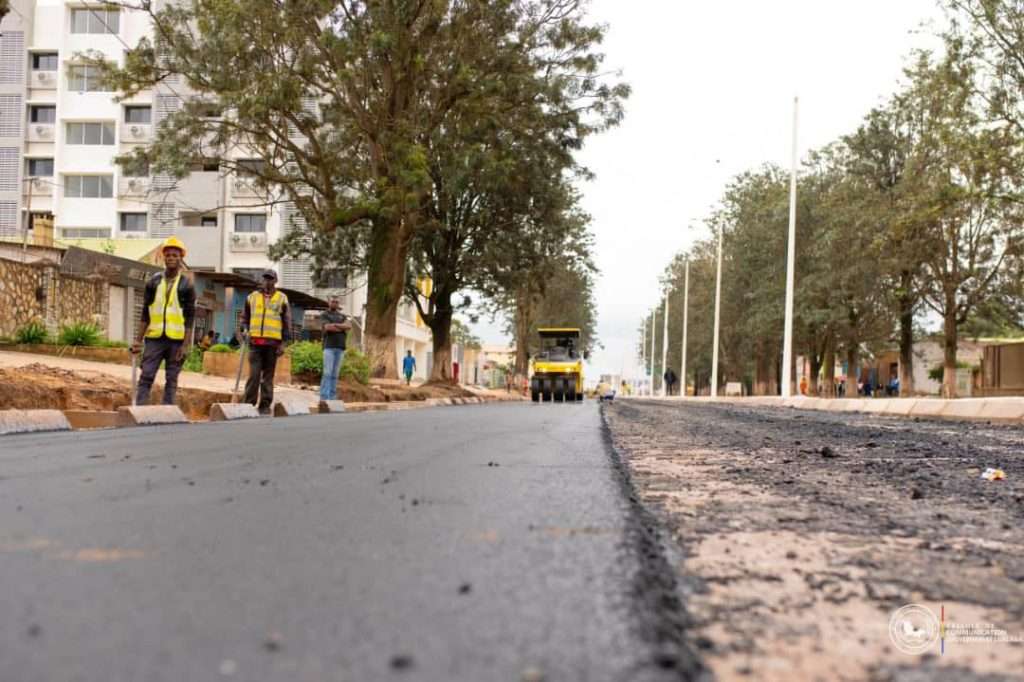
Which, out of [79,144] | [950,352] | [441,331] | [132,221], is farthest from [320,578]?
[79,144]

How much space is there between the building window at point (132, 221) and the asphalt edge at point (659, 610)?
4918cm

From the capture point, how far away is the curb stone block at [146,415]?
9445mm

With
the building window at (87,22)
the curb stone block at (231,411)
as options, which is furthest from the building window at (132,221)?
the curb stone block at (231,411)

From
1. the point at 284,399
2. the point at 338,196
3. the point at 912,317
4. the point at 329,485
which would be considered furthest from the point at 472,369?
the point at 329,485

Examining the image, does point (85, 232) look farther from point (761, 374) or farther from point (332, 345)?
point (332, 345)

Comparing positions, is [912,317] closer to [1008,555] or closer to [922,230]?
[922,230]

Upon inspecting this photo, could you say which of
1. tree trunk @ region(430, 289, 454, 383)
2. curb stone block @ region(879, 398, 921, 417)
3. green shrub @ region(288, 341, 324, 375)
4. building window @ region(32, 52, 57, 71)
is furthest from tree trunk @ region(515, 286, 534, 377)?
curb stone block @ region(879, 398, 921, 417)

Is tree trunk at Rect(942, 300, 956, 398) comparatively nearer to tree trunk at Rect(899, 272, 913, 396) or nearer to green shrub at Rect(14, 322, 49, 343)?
tree trunk at Rect(899, 272, 913, 396)

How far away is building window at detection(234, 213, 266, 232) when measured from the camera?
153 ft

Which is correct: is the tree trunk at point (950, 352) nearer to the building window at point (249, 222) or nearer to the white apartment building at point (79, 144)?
the white apartment building at point (79, 144)

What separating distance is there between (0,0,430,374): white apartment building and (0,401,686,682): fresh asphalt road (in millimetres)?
43760

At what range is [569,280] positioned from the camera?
5175 cm

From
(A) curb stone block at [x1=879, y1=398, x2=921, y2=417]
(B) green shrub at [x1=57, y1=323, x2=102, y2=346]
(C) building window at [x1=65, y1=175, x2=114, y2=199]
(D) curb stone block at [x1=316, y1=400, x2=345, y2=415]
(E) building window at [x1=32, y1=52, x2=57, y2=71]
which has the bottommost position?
(D) curb stone block at [x1=316, y1=400, x2=345, y2=415]

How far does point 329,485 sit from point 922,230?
31.9 m
